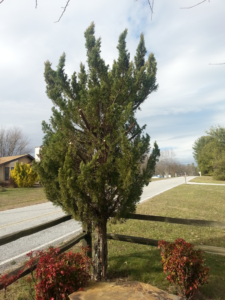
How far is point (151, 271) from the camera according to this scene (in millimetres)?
4227

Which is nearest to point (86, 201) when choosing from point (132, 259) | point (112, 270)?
point (112, 270)

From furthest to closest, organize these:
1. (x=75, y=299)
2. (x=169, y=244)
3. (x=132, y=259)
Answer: (x=132, y=259), (x=169, y=244), (x=75, y=299)

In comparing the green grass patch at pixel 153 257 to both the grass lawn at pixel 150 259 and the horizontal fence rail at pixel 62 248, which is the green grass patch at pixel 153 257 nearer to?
the grass lawn at pixel 150 259

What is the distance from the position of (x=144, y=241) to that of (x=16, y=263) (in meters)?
3.09

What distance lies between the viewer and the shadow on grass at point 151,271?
3.54 metres

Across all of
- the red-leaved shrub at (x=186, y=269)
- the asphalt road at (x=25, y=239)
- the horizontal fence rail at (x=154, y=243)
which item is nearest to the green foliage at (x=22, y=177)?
the asphalt road at (x=25, y=239)

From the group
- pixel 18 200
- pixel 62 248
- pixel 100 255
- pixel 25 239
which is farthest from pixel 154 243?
pixel 18 200

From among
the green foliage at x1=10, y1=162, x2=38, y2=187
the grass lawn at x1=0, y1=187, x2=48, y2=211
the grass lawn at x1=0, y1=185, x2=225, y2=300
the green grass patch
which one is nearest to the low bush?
the grass lawn at x1=0, y1=185, x2=225, y2=300

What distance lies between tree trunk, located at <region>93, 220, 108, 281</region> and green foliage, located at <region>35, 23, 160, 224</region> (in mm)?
239

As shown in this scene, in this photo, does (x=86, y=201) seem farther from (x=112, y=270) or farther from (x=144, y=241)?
(x=112, y=270)

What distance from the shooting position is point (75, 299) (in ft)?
7.68

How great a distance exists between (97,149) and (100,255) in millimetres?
1914

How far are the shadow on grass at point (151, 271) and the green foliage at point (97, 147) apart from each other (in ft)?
4.62

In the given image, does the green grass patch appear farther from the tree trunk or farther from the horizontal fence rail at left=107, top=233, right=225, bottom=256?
the horizontal fence rail at left=107, top=233, right=225, bottom=256
